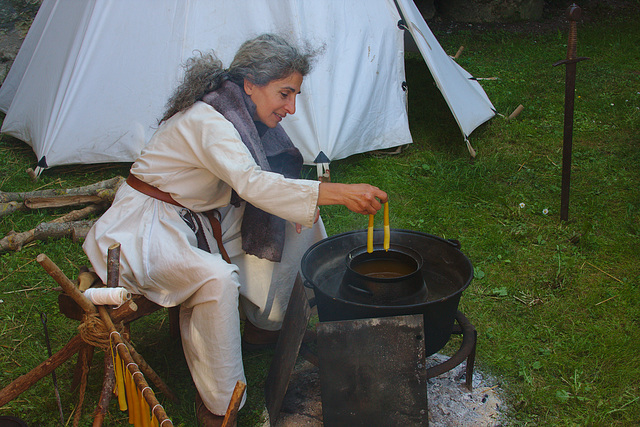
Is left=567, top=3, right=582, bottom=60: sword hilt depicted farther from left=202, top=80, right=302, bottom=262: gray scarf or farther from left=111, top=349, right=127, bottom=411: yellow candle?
left=111, top=349, right=127, bottom=411: yellow candle

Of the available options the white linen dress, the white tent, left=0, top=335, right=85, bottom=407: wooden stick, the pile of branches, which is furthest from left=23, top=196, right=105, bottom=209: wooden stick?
left=0, top=335, right=85, bottom=407: wooden stick

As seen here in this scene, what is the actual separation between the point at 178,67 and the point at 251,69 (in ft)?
8.13

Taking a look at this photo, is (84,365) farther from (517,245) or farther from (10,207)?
(517,245)

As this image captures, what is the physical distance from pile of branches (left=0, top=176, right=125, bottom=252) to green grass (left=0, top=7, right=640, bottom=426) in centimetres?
9

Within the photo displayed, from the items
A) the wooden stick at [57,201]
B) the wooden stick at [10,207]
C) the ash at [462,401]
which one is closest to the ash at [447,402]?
the ash at [462,401]

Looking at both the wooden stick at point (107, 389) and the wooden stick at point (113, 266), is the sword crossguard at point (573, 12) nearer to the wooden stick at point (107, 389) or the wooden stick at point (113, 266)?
the wooden stick at point (113, 266)

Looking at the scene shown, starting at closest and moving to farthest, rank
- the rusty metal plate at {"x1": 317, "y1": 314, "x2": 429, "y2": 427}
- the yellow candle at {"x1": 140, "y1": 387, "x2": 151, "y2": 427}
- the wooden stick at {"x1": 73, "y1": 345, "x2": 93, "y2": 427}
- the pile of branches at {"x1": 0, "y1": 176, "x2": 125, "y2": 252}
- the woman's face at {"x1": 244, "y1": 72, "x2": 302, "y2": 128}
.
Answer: the yellow candle at {"x1": 140, "y1": 387, "x2": 151, "y2": 427}
the rusty metal plate at {"x1": 317, "y1": 314, "x2": 429, "y2": 427}
the wooden stick at {"x1": 73, "y1": 345, "x2": 93, "y2": 427}
the woman's face at {"x1": 244, "y1": 72, "x2": 302, "y2": 128}
the pile of branches at {"x1": 0, "y1": 176, "x2": 125, "y2": 252}

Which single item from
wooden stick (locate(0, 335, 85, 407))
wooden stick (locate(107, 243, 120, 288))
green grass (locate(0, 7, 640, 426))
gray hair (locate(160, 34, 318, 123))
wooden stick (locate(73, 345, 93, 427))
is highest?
gray hair (locate(160, 34, 318, 123))

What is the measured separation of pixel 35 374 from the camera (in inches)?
89.5

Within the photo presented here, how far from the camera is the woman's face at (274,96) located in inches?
99.1

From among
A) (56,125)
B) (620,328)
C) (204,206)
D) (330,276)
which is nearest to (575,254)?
(620,328)

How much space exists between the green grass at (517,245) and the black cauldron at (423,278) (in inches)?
22.7

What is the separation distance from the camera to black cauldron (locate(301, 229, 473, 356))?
7.38 ft

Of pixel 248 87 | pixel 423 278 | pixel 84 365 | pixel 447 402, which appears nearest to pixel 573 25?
pixel 423 278
